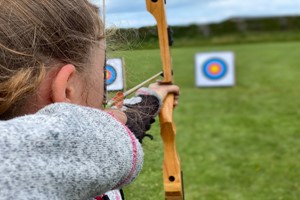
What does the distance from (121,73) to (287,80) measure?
5.21 m

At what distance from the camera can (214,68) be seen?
6.88 meters

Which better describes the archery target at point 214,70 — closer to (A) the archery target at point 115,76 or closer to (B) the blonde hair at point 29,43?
(A) the archery target at point 115,76

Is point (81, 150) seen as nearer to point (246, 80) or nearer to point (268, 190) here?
point (268, 190)

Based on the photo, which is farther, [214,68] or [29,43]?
[214,68]

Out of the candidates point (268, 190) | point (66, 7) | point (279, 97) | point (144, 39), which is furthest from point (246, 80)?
point (66, 7)

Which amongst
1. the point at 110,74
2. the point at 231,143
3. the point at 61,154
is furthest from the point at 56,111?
the point at 231,143

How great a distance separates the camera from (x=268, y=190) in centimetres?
232

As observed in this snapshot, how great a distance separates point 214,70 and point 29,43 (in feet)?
20.9

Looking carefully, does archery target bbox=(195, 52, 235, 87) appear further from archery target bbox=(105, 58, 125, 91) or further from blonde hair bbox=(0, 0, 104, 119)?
blonde hair bbox=(0, 0, 104, 119)

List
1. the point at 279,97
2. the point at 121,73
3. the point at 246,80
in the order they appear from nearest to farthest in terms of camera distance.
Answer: the point at 121,73 → the point at 279,97 → the point at 246,80

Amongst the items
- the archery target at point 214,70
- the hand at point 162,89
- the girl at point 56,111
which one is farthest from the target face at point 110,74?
the archery target at point 214,70

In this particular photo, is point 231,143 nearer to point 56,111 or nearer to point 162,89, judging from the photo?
point 162,89

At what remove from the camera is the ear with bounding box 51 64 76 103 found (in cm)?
55

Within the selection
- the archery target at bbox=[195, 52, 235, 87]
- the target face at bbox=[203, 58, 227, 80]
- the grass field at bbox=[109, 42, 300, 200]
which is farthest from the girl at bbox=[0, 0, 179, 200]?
the target face at bbox=[203, 58, 227, 80]
